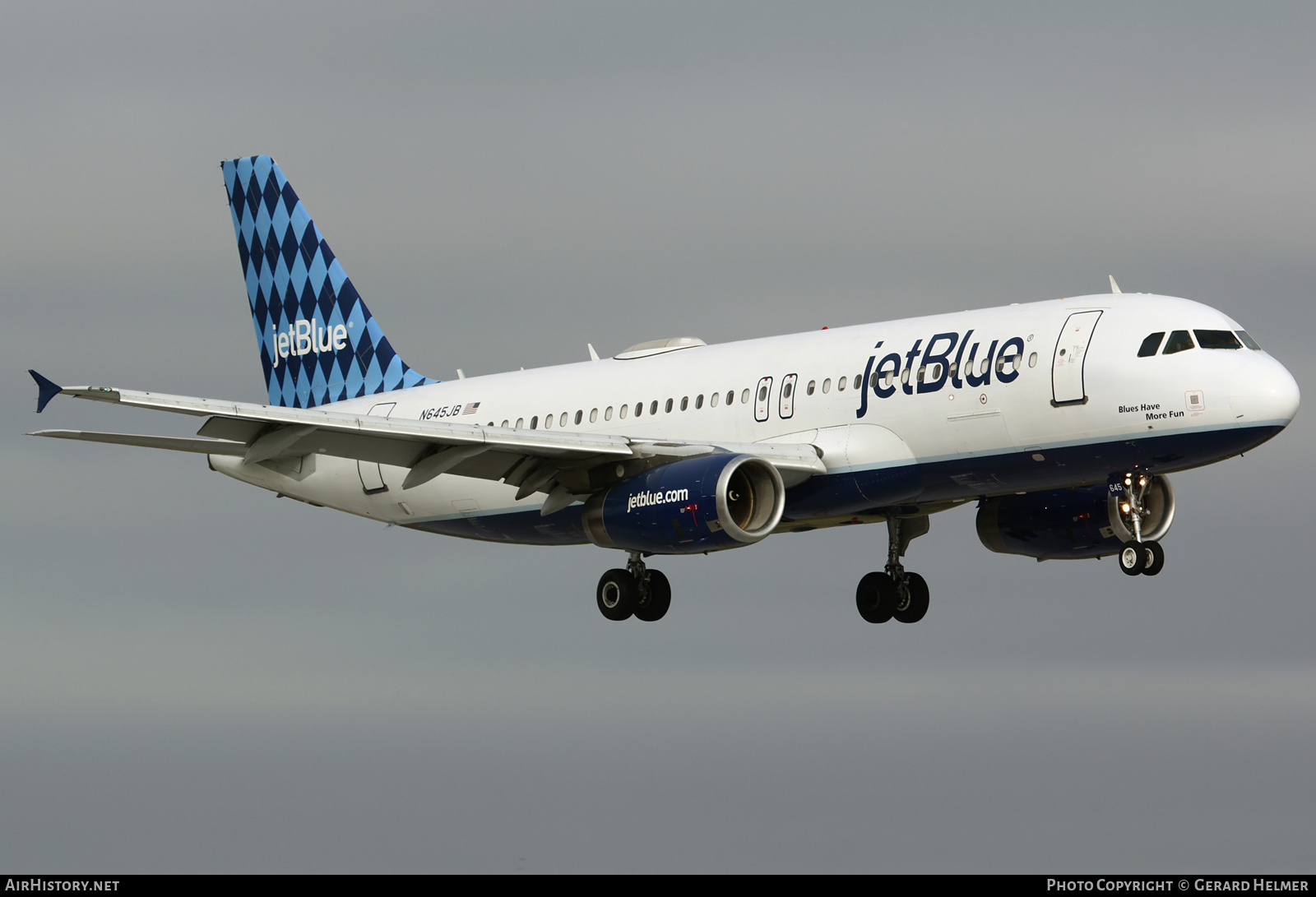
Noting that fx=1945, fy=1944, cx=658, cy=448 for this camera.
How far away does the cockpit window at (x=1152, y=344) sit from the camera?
3388 cm

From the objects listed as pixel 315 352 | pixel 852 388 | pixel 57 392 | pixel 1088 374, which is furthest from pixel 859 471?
pixel 315 352

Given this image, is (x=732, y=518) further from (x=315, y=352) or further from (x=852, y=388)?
(x=315, y=352)

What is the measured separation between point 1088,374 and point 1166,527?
5.54m

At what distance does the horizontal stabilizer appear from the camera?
35000mm

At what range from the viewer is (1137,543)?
35.8m

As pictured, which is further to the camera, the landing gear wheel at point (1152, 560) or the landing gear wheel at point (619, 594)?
the landing gear wheel at point (619, 594)

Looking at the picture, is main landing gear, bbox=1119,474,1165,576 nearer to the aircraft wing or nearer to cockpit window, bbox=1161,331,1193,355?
cockpit window, bbox=1161,331,1193,355

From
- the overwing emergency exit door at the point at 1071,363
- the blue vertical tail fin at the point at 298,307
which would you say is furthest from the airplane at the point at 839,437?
the blue vertical tail fin at the point at 298,307

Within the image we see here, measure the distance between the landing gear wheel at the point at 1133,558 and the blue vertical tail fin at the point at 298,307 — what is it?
760 inches

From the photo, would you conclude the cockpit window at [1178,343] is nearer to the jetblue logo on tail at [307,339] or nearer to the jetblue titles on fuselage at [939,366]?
the jetblue titles on fuselage at [939,366]

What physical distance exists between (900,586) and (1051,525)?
11.7 ft

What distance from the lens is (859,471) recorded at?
36.5 m

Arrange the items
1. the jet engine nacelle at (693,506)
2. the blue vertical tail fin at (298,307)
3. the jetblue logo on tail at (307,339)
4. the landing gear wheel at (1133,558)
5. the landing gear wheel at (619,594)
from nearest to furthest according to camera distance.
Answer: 1. the jet engine nacelle at (693,506)
2. the landing gear wheel at (1133,558)
3. the landing gear wheel at (619,594)
4. the blue vertical tail fin at (298,307)
5. the jetblue logo on tail at (307,339)

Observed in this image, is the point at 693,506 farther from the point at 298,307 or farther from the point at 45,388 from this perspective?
the point at 298,307
